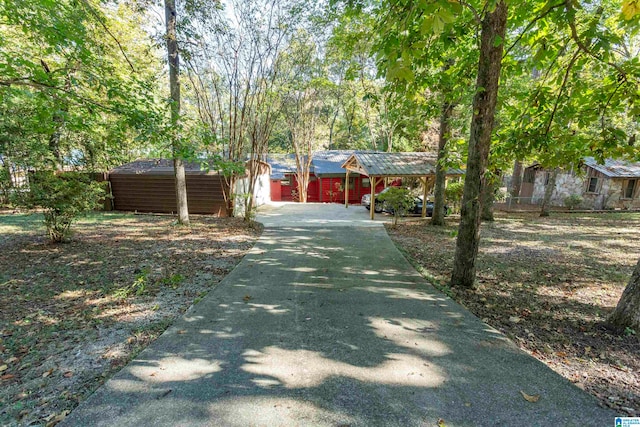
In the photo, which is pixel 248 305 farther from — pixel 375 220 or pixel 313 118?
pixel 313 118

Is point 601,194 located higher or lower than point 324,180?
lower

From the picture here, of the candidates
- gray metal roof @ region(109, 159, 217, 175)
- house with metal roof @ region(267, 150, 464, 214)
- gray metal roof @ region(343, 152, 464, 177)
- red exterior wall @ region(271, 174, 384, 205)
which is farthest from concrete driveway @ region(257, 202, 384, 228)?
red exterior wall @ region(271, 174, 384, 205)

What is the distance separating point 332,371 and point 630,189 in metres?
25.8

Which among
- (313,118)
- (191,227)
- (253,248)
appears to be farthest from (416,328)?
(313,118)

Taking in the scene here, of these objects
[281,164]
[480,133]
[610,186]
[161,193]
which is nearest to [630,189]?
[610,186]

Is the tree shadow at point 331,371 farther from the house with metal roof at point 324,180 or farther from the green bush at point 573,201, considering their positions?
the green bush at point 573,201

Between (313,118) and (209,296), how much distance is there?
780 inches

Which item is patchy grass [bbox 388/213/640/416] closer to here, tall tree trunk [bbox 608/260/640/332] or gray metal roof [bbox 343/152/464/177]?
tall tree trunk [bbox 608/260/640/332]

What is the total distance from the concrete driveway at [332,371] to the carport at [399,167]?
27.9ft

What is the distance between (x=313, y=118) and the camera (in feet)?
73.4

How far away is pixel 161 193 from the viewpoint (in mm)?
13742

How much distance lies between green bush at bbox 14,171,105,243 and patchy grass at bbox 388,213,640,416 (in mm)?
8066

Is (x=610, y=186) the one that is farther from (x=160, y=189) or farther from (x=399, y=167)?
(x=160, y=189)

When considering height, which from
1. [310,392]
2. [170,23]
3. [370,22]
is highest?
[170,23]
